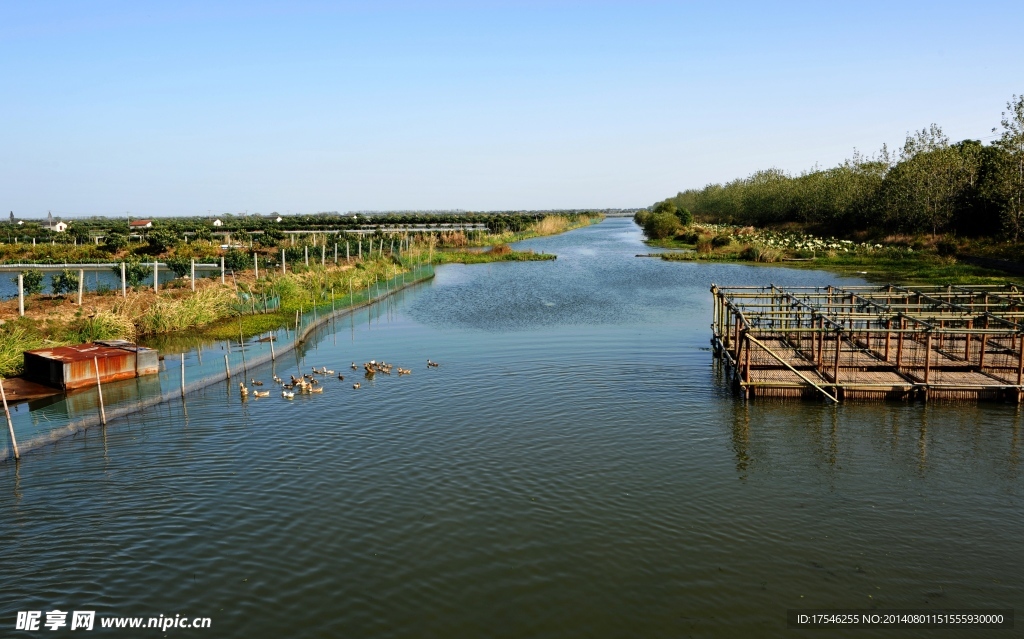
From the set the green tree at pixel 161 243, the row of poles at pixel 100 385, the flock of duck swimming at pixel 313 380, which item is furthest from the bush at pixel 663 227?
the flock of duck swimming at pixel 313 380

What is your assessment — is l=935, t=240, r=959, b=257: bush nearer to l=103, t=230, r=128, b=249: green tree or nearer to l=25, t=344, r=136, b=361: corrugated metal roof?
l=25, t=344, r=136, b=361: corrugated metal roof

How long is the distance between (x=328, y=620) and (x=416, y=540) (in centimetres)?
246

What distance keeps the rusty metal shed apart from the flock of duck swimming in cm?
364

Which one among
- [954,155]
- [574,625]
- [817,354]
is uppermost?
[954,155]

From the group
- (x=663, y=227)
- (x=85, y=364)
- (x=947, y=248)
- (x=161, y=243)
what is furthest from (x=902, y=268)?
(x=161, y=243)

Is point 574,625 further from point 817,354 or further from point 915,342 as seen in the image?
point 915,342

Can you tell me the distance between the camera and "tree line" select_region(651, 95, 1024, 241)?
5419 cm

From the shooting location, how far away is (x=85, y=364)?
71.4 ft

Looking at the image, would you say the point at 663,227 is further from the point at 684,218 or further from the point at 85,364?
the point at 85,364

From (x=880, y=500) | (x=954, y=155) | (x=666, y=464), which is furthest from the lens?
(x=954, y=155)

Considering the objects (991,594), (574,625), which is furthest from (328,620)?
(991,594)

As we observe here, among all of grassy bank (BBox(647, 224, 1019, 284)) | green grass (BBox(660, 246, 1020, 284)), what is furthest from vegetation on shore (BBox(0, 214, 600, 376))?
green grass (BBox(660, 246, 1020, 284))

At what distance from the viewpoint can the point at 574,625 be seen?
10312 mm

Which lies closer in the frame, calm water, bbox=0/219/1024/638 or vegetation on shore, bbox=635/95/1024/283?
calm water, bbox=0/219/1024/638
